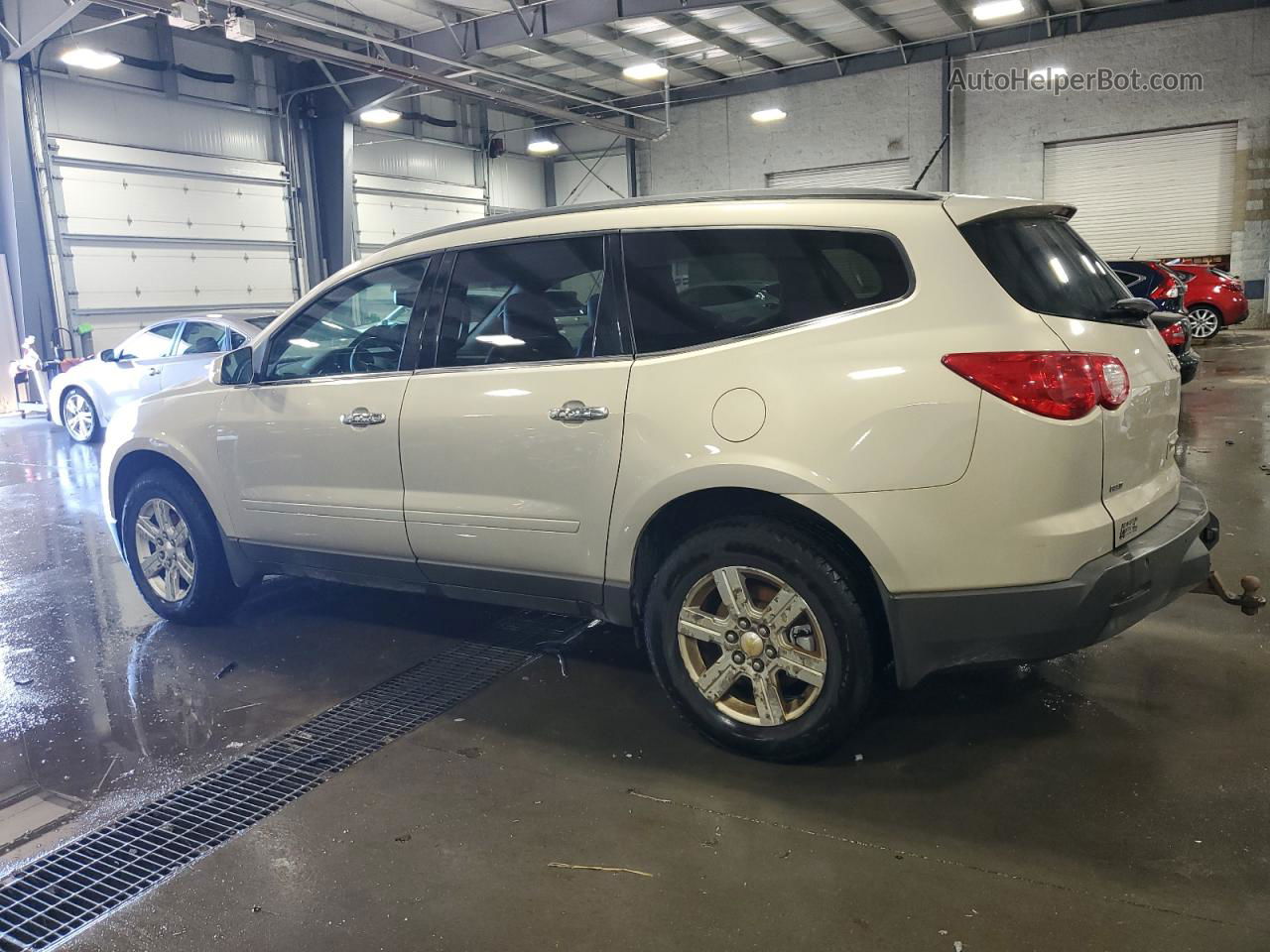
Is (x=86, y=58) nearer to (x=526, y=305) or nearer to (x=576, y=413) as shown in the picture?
(x=526, y=305)

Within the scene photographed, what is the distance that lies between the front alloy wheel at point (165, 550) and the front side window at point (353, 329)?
997 millimetres

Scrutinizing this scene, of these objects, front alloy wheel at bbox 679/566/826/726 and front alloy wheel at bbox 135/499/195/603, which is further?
front alloy wheel at bbox 135/499/195/603

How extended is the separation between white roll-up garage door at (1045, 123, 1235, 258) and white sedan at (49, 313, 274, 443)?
14499 millimetres

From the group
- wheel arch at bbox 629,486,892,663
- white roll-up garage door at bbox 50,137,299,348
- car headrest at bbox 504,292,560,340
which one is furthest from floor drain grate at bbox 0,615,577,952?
white roll-up garage door at bbox 50,137,299,348

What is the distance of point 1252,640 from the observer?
4.02 meters

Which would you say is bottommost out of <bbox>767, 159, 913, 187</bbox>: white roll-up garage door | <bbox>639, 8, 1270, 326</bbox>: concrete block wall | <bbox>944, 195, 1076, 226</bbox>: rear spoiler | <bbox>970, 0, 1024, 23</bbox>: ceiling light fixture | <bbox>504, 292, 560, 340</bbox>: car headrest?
<bbox>504, 292, 560, 340</bbox>: car headrest

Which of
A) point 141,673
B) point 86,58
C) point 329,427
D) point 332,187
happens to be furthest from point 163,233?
point 329,427

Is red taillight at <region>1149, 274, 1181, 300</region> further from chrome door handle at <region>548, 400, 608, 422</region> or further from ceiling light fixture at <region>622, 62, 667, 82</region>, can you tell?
chrome door handle at <region>548, 400, 608, 422</region>

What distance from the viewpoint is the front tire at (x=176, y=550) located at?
4645 millimetres

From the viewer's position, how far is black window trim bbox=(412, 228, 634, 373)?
336 centimetres

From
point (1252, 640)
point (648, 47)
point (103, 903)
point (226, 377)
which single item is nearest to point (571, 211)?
point (226, 377)

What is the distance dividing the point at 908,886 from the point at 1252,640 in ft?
7.82

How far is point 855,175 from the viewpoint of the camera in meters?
21.3

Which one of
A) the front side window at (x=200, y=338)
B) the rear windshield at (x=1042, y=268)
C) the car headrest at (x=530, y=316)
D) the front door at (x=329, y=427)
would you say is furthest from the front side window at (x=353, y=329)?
the front side window at (x=200, y=338)
